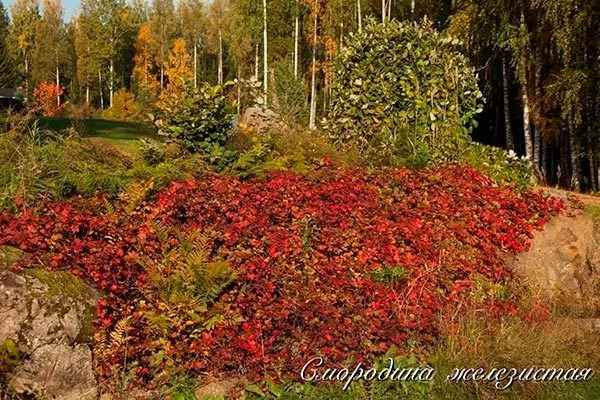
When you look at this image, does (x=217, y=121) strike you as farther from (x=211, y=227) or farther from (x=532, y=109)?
(x=532, y=109)

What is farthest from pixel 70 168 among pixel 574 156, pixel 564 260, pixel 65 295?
pixel 574 156

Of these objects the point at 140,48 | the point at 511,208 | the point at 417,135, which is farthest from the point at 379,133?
the point at 140,48

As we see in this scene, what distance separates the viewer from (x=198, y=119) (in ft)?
25.6

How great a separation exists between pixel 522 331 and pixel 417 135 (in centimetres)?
424

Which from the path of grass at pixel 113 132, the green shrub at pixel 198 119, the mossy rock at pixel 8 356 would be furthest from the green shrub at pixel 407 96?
the mossy rock at pixel 8 356

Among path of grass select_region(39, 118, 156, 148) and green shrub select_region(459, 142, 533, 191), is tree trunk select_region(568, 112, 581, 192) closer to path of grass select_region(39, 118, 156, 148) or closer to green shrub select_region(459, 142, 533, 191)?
green shrub select_region(459, 142, 533, 191)

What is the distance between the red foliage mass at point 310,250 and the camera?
480 centimetres

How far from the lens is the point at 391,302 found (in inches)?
214

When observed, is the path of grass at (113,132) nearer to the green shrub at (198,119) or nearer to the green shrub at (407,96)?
the green shrub at (198,119)

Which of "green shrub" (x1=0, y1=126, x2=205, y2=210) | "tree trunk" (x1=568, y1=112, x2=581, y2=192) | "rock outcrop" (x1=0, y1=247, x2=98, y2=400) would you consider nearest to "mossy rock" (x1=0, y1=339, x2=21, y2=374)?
"rock outcrop" (x1=0, y1=247, x2=98, y2=400)

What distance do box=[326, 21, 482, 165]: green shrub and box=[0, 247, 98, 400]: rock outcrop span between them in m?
5.13

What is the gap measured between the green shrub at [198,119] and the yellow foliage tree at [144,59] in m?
49.3

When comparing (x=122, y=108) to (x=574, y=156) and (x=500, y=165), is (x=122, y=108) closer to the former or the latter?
(x=574, y=156)

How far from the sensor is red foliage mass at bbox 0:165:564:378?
480cm
